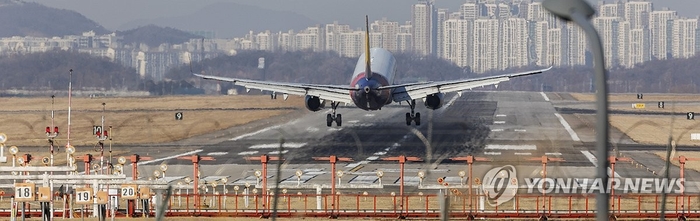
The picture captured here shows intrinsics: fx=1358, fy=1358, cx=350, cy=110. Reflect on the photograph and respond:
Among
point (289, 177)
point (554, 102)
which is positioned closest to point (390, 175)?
point (289, 177)

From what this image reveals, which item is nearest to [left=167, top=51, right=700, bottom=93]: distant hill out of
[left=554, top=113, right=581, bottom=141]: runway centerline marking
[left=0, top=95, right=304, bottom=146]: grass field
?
[left=0, top=95, right=304, bottom=146]: grass field

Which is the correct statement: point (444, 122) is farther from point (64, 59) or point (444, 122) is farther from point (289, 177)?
point (64, 59)

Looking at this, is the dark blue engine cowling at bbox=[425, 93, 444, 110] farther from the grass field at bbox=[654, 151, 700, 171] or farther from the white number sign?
the white number sign

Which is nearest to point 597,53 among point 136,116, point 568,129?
point 568,129

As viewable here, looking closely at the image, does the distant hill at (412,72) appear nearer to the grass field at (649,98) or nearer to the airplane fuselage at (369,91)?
the grass field at (649,98)

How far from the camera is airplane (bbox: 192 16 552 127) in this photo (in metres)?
72.4

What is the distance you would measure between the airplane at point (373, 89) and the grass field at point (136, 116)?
7557 mm

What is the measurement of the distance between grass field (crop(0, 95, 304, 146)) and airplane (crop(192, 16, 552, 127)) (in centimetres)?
756

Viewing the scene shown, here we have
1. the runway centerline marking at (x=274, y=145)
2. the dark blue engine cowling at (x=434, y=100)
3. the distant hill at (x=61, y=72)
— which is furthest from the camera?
the distant hill at (x=61, y=72)

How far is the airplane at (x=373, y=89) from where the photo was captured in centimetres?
7238

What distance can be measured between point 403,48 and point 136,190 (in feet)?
448

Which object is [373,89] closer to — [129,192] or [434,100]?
[434,100]

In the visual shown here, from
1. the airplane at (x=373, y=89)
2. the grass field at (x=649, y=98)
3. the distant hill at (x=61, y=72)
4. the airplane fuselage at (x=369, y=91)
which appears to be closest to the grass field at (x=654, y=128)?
the airplane at (x=373, y=89)

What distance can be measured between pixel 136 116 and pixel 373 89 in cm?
3338
